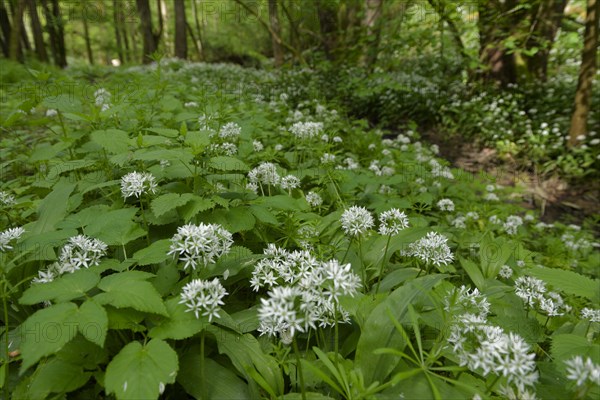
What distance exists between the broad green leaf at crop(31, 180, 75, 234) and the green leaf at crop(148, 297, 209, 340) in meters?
1.06

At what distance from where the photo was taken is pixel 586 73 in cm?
619

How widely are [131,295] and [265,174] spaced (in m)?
1.45

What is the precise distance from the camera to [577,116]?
6449 mm

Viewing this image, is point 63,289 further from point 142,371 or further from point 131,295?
point 142,371

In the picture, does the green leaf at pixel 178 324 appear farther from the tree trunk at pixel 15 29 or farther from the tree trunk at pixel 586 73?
the tree trunk at pixel 15 29

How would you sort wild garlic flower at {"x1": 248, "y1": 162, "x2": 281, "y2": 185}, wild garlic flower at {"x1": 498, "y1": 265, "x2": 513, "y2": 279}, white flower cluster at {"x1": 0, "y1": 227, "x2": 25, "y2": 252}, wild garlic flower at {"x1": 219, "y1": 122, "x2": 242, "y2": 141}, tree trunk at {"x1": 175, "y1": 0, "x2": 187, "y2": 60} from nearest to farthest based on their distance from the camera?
white flower cluster at {"x1": 0, "y1": 227, "x2": 25, "y2": 252}, wild garlic flower at {"x1": 498, "y1": 265, "x2": 513, "y2": 279}, wild garlic flower at {"x1": 248, "y1": 162, "x2": 281, "y2": 185}, wild garlic flower at {"x1": 219, "y1": 122, "x2": 242, "y2": 141}, tree trunk at {"x1": 175, "y1": 0, "x2": 187, "y2": 60}

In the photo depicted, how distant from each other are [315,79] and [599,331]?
7911 millimetres

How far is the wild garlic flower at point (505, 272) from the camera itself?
248cm

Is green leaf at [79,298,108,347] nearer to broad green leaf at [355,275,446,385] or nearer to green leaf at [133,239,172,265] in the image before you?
green leaf at [133,239,172,265]

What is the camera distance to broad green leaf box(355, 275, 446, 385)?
4.62 ft

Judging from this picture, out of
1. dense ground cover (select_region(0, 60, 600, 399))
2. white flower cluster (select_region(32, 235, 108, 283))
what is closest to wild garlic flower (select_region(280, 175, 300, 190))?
dense ground cover (select_region(0, 60, 600, 399))

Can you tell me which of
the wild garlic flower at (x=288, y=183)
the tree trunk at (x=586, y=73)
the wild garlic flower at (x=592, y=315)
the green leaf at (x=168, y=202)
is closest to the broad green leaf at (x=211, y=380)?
Answer: the green leaf at (x=168, y=202)

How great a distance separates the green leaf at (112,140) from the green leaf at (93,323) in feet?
4.08

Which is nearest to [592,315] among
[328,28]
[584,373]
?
[584,373]
